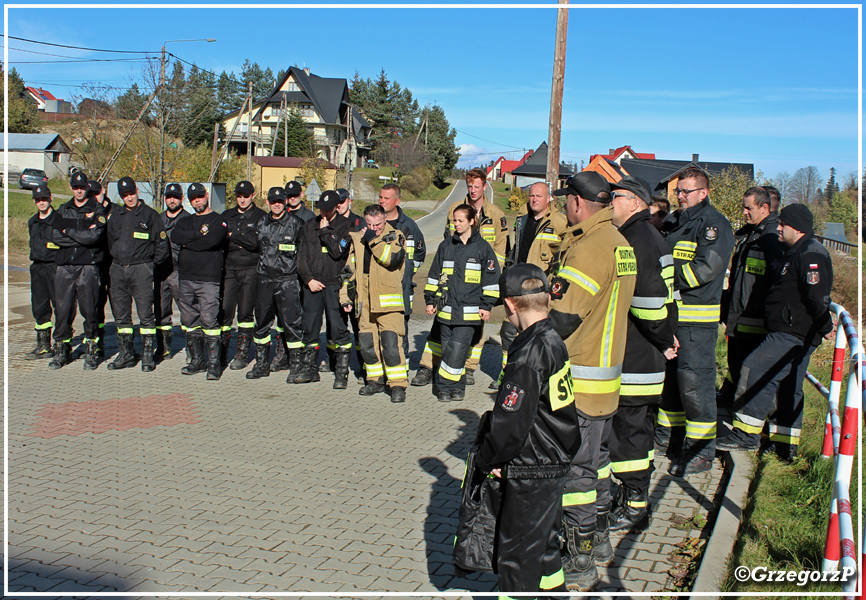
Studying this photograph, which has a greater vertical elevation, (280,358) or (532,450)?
(532,450)

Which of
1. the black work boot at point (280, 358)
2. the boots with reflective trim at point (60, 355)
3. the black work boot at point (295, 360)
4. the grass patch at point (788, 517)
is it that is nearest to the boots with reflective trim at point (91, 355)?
the boots with reflective trim at point (60, 355)

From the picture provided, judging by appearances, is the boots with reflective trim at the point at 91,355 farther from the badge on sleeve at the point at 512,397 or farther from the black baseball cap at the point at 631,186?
the badge on sleeve at the point at 512,397

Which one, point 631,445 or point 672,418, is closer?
point 631,445

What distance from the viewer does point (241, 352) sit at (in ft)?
30.7

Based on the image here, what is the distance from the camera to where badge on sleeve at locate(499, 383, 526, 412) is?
307 cm

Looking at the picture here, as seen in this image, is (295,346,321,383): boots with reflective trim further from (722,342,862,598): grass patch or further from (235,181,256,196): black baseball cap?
(722,342,862,598): grass patch

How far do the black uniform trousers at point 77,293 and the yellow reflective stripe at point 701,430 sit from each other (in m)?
7.56

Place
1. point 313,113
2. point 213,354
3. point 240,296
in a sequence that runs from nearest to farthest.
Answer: point 213,354
point 240,296
point 313,113

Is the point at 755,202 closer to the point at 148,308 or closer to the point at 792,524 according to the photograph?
the point at 792,524

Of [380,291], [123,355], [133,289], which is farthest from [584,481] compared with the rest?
[123,355]

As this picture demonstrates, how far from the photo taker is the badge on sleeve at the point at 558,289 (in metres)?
3.82

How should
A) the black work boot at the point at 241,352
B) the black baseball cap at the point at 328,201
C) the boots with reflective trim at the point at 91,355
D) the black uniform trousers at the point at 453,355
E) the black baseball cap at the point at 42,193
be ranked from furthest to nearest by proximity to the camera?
the black baseball cap at the point at 42,193
the black work boot at the point at 241,352
the boots with reflective trim at the point at 91,355
the black baseball cap at the point at 328,201
the black uniform trousers at the point at 453,355

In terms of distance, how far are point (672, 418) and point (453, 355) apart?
2.52 meters

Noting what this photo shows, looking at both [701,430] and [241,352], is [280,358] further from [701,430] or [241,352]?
[701,430]
